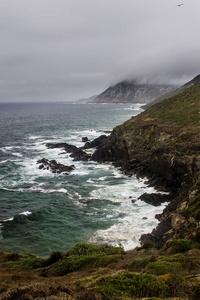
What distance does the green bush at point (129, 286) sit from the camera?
31.3 ft

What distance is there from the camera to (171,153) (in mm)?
38000

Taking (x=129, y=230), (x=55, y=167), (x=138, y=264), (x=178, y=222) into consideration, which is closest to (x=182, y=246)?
(x=138, y=264)

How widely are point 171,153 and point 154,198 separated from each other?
1020 centimetres

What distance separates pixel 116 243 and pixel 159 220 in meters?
6.95

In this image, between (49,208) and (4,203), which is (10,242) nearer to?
(49,208)

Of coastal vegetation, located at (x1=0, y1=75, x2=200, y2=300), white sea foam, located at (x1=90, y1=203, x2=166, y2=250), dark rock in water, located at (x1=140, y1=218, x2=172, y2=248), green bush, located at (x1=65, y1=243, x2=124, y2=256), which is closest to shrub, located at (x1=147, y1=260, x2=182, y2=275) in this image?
coastal vegetation, located at (x1=0, y1=75, x2=200, y2=300)

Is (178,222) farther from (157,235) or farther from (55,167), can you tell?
(55,167)

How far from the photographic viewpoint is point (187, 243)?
15.6m

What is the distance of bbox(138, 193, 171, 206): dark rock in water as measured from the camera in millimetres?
31359

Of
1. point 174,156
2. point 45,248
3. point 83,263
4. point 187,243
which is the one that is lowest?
point 45,248

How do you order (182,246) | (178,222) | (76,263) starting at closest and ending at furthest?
1. (182,246)
2. (76,263)
3. (178,222)

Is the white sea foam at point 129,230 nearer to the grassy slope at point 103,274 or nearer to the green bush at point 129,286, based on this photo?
the grassy slope at point 103,274

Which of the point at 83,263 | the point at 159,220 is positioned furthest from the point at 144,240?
the point at 83,263

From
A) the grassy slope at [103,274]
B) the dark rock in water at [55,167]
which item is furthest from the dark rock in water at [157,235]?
the dark rock in water at [55,167]
